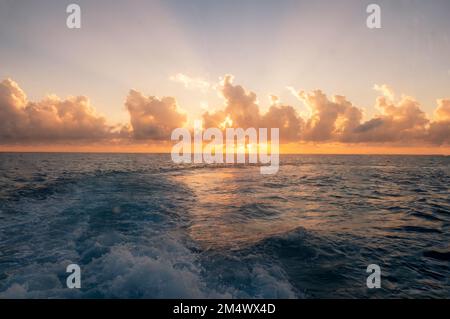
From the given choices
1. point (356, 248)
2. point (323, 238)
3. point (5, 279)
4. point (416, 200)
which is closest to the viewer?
point (5, 279)

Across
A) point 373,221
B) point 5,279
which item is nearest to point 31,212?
point 5,279

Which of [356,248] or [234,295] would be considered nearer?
[234,295]

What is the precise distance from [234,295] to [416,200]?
75.2ft

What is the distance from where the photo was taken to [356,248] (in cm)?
1127

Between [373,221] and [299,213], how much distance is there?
14.0 feet

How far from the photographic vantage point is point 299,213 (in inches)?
689
